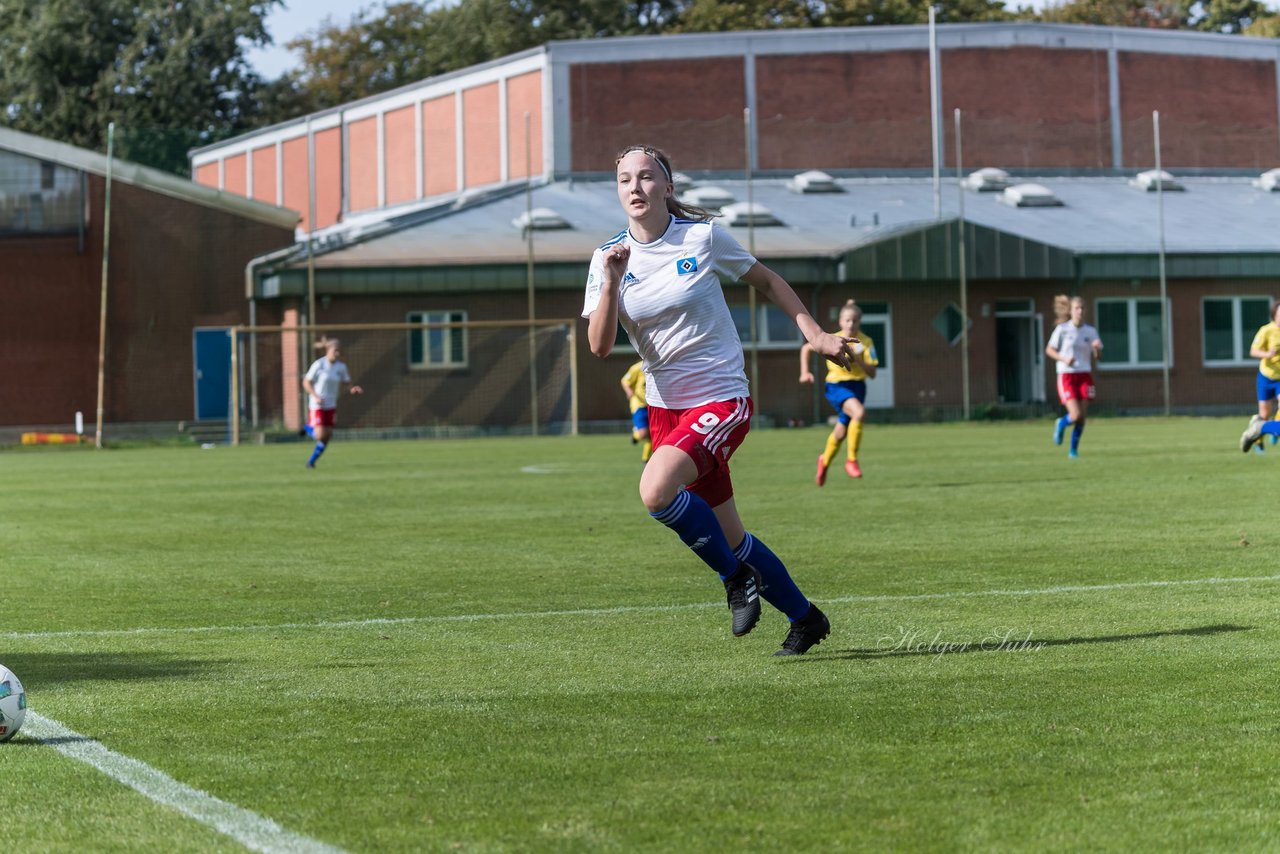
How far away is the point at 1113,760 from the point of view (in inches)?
202

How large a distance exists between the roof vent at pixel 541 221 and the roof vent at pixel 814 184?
8.02 m

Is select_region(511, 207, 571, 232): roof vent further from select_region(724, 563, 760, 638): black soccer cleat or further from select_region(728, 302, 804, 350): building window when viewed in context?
select_region(724, 563, 760, 638): black soccer cleat

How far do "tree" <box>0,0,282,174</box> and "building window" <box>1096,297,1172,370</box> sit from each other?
37.3m

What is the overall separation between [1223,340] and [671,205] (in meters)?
40.2

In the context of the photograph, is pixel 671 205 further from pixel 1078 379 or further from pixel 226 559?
pixel 1078 379

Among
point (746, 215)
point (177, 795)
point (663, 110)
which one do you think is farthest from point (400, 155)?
point (177, 795)

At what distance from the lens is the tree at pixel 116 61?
66688mm

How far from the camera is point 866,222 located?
152ft

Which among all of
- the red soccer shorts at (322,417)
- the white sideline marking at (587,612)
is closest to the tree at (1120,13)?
the red soccer shorts at (322,417)

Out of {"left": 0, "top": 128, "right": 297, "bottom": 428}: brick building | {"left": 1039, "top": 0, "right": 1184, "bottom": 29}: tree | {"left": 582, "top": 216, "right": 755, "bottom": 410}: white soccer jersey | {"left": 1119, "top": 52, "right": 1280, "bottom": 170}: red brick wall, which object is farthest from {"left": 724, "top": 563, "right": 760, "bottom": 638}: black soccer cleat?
{"left": 1039, "top": 0, "right": 1184, "bottom": 29}: tree

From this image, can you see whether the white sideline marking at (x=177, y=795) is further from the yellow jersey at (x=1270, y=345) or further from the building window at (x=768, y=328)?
the building window at (x=768, y=328)

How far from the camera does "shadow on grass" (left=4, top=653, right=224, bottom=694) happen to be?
23.3 feet

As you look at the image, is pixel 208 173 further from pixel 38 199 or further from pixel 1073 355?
pixel 1073 355

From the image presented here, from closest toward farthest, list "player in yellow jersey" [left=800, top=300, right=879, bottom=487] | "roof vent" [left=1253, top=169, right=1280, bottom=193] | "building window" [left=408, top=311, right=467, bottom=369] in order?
"player in yellow jersey" [left=800, top=300, right=879, bottom=487] < "building window" [left=408, top=311, right=467, bottom=369] < "roof vent" [left=1253, top=169, right=1280, bottom=193]
